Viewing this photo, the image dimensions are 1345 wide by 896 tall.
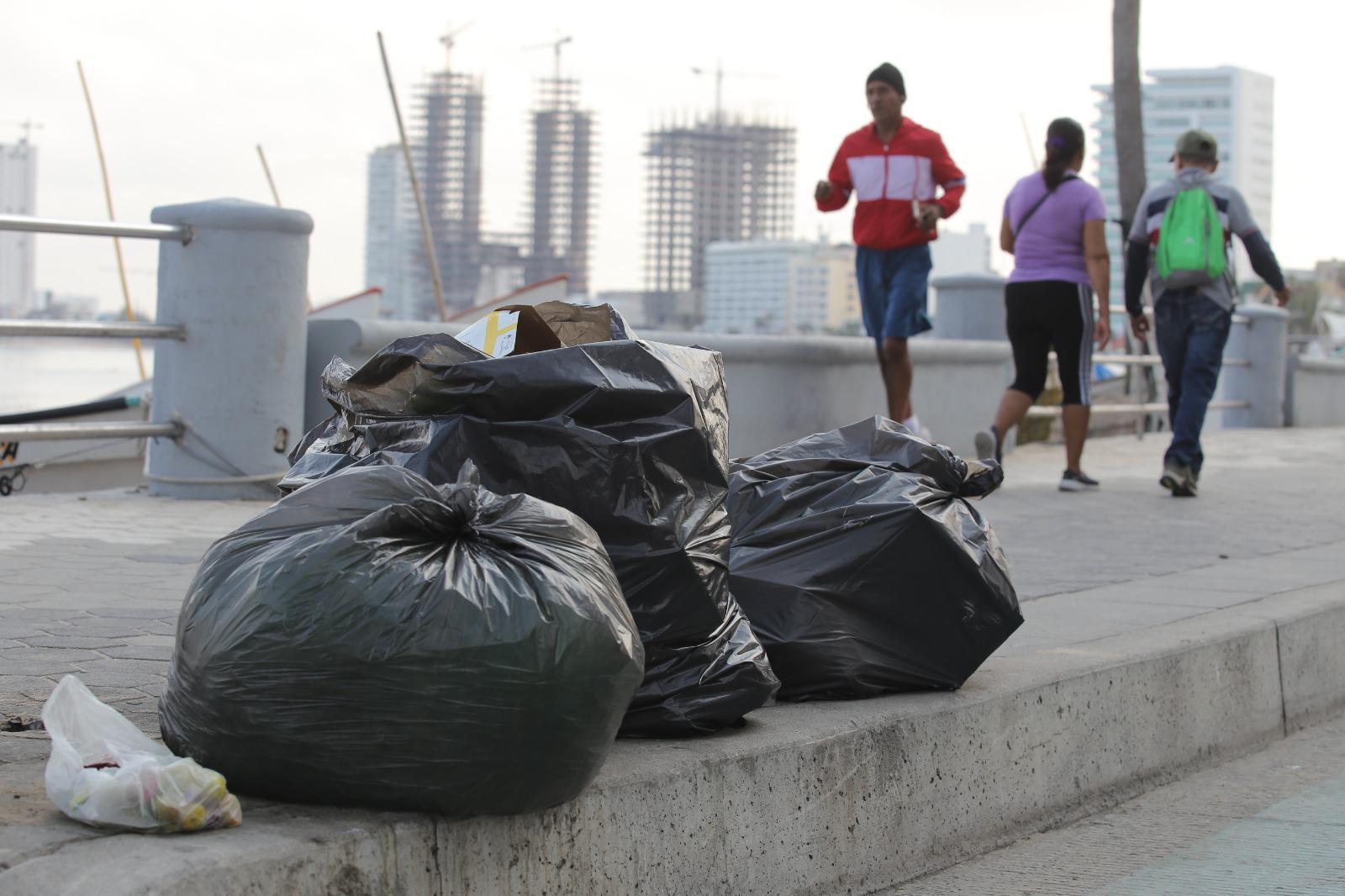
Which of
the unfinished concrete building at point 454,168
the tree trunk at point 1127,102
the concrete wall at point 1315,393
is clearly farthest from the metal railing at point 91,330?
the unfinished concrete building at point 454,168

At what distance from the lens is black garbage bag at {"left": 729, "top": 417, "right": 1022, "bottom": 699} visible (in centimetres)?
312

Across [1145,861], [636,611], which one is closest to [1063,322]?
[1145,861]

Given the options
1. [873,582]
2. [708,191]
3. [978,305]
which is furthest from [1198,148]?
[708,191]

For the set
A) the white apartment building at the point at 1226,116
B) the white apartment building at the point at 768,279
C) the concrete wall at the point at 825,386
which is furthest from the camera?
the white apartment building at the point at 768,279

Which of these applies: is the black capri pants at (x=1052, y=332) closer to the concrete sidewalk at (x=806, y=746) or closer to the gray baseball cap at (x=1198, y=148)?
the gray baseball cap at (x=1198, y=148)

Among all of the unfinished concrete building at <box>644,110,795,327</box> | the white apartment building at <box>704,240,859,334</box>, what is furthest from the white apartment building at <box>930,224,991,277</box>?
the unfinished concrete building at <box>644,110,795,327</box>

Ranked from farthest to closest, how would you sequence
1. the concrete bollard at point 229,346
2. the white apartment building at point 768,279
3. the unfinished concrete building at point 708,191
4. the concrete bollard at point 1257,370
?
the unfinished concrete building at point 708,191
the white apartment building at point 768,279
the concrete bollard at point 1257,370
the concrete bollard at point 229,346

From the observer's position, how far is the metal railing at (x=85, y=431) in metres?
6.26

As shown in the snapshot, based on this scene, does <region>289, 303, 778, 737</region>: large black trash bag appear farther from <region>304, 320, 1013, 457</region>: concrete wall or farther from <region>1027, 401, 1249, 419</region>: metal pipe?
<region>1027, 401, 1249, 419</region>: metal pipe

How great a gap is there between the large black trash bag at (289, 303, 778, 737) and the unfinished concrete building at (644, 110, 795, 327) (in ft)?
537

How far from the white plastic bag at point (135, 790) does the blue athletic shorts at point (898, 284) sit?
6205 mm

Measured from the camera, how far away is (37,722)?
2686mm

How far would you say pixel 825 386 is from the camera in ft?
30.4

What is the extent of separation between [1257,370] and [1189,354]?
7.61 m
